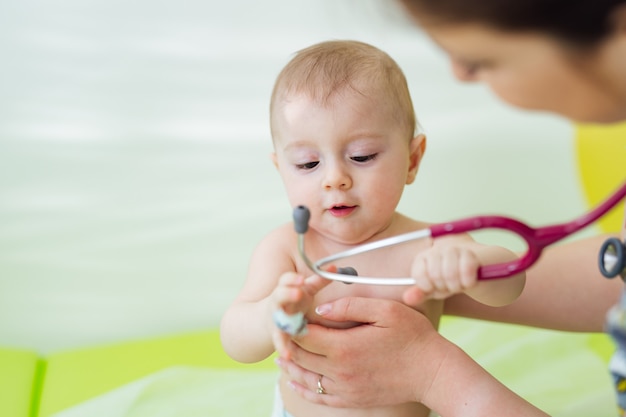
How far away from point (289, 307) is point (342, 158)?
243 millimetres

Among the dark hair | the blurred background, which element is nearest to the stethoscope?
the dark hair

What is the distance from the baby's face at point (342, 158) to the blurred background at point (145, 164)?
866 millimetres

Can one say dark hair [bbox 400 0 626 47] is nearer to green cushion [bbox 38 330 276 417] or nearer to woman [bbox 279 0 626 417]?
woman [bbox 279 0 626 417]

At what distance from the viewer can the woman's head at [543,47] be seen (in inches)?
30.0

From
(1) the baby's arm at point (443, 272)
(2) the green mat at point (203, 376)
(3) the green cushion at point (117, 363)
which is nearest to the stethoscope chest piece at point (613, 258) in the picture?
(1) the baby's arm at point (443, 272)

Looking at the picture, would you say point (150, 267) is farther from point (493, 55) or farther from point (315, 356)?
point (493, 55)

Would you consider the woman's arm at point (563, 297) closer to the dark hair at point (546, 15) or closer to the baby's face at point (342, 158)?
the baby's face at point (342, 158)

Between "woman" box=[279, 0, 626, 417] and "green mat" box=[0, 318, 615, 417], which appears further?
"green mat" box=[0, 318, 615, 417]

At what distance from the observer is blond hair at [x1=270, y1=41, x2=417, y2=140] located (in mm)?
1139

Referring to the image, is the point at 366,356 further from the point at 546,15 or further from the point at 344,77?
the point at 546,15

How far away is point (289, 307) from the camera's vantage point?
3.19 feet

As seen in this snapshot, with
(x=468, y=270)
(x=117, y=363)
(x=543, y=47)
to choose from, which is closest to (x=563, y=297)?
(x=468, y=270)

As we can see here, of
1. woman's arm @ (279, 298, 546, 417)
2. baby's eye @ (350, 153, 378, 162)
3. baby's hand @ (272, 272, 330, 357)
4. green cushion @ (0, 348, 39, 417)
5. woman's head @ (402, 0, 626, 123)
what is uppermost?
woman's head @ (402, 0, 626, 123)

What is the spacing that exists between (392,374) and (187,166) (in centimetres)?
102
